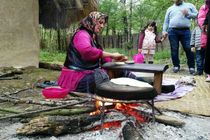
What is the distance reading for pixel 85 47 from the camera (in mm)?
5059

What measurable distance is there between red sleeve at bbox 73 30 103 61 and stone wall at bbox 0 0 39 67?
13.9 feet

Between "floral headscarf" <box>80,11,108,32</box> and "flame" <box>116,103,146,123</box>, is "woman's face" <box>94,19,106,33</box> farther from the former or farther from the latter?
"flame" <box>116,103,146,123</box>

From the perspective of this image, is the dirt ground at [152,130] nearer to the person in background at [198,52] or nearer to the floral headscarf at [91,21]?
the floral headscarf at [91,21]

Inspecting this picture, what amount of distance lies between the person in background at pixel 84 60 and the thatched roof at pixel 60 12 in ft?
15.8

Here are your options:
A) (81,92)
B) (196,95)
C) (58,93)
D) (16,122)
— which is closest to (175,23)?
(196,95)

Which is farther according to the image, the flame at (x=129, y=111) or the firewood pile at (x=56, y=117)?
the flame at (x=129, y=111)

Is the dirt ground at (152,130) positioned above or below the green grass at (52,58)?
below

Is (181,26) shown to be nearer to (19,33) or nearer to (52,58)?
(19,33)

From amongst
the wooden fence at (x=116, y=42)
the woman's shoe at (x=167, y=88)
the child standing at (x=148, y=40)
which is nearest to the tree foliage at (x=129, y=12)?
the wooden fence at (x=116, y=42)

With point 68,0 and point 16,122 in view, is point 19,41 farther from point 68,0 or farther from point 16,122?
point 16,122

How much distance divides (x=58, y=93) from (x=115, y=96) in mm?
1476

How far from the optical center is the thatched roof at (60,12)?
412 inches

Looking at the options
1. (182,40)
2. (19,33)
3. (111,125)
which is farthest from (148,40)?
(111,125)

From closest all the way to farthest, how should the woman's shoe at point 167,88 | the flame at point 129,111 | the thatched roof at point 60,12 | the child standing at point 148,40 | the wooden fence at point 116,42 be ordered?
the flame at point 129,111 < the woman's shoe at point 167,88 < the child standing at point 148,40 < the thatched roof at point 60,12 < the wooden fence at point 116,42
